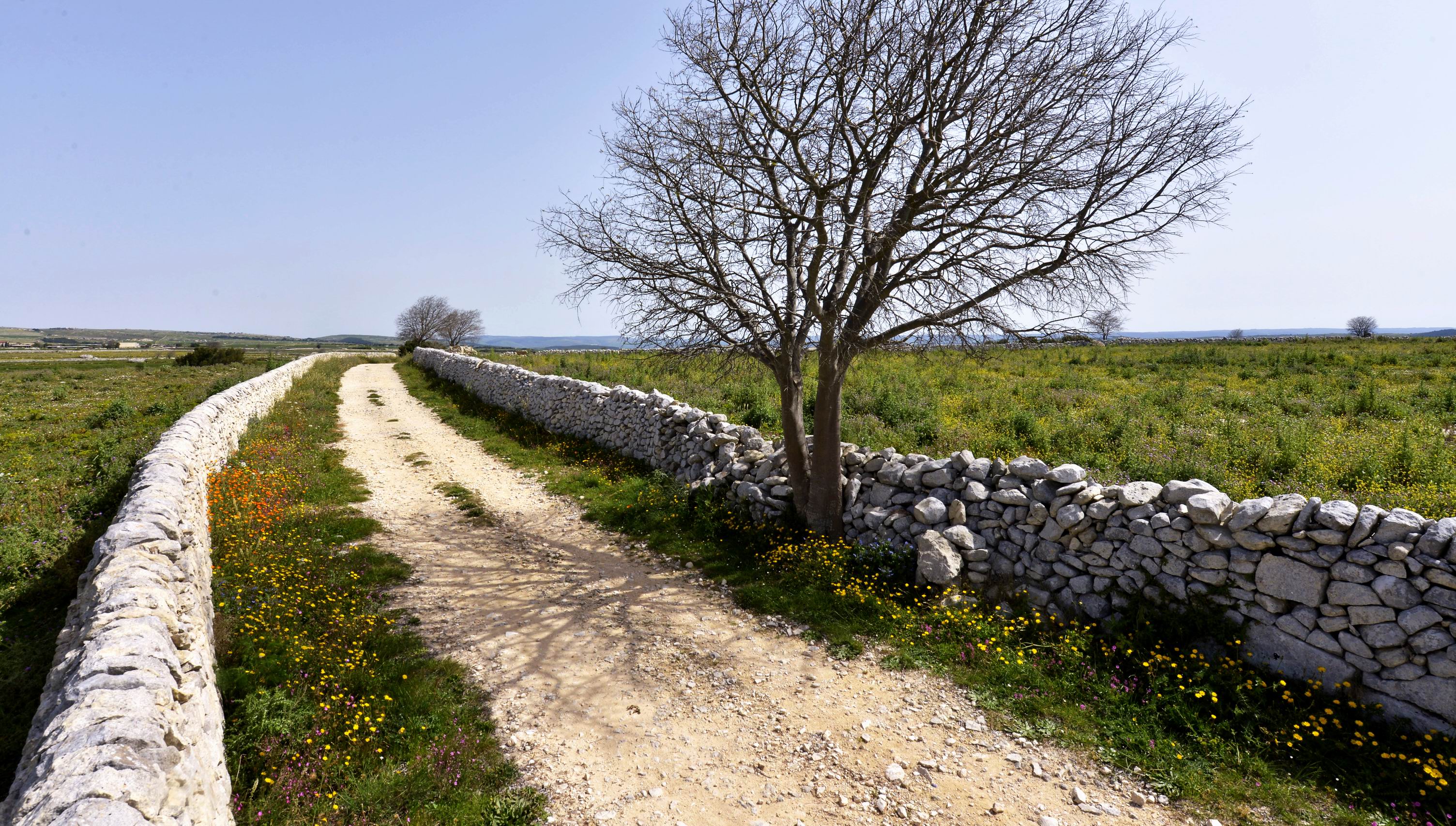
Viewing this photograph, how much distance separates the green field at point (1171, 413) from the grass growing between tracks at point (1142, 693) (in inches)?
126

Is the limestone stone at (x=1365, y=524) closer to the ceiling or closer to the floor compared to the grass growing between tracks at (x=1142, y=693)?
closer to the ceiling

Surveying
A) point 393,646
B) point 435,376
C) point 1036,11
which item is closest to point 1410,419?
point 1036,11

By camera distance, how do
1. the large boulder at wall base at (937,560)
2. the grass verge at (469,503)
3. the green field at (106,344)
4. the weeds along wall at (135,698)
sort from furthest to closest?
the green field at (106,344)
the grass verge at (469,503)
the large boulder at wall base at (937,560)
the weeds along wall at (135,698)

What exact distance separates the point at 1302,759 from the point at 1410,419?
39.6 feet

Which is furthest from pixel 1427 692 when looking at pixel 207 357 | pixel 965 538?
pixel 207 357

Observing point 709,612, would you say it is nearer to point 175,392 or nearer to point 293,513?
point 293,513

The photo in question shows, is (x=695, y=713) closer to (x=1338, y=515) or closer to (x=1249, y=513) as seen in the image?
(x=1249, y=513)

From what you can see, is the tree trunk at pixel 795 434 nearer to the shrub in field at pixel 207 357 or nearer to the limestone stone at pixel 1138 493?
the limestone stone at pixel 1138 493

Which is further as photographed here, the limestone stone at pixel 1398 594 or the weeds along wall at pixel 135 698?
the limestone stone at pixel 1398 594

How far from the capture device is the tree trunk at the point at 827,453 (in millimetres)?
8586

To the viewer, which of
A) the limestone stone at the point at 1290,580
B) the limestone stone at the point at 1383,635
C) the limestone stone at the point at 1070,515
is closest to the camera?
the limestone stone at the point at 1383,635

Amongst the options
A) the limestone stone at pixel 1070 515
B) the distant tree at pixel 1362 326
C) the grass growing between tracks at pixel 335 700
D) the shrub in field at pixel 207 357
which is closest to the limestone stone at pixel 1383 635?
the limestone stone at pixel 1070 515

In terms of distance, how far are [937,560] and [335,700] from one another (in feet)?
20.9

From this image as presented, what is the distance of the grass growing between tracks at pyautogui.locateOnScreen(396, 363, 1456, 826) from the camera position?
4.46m
